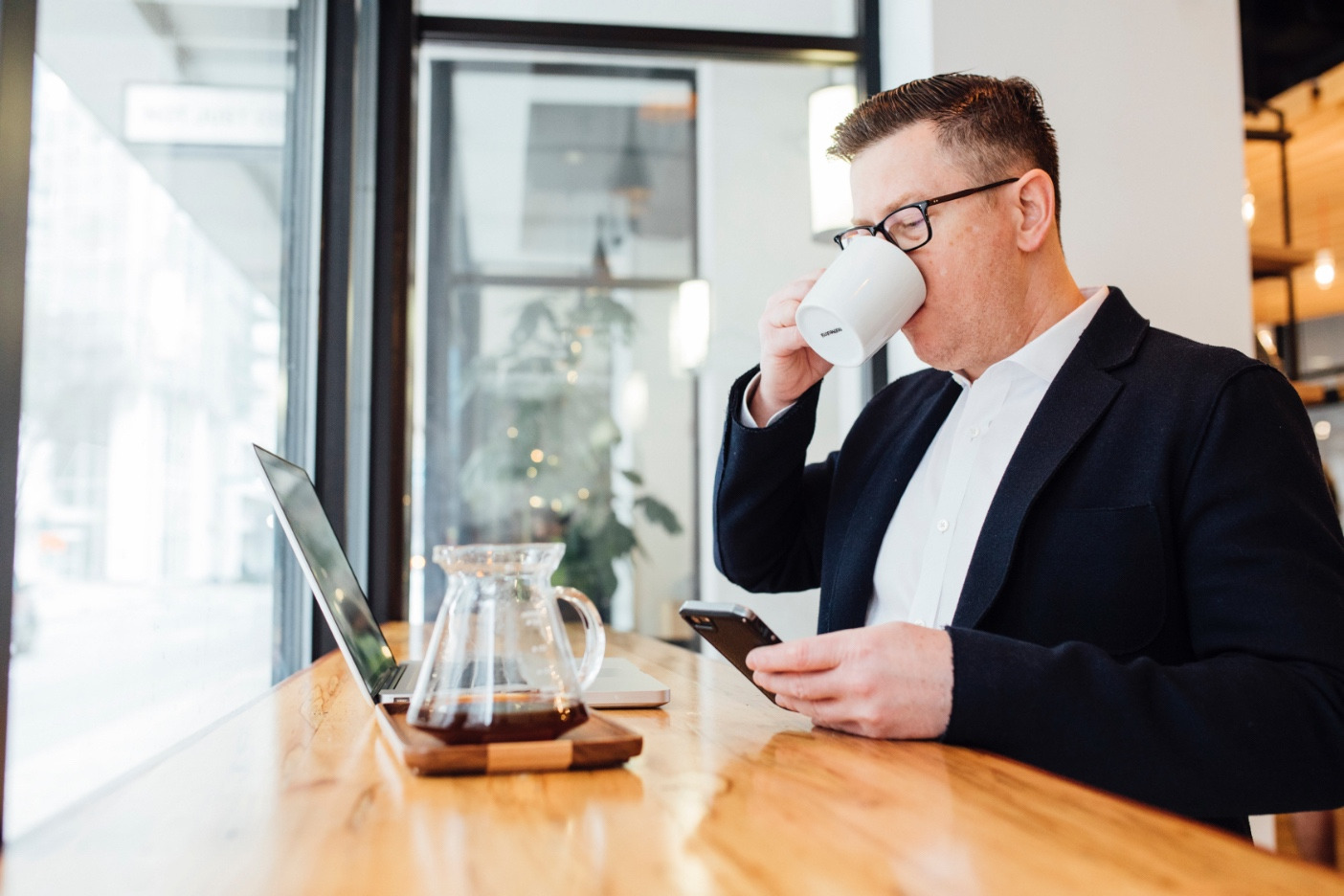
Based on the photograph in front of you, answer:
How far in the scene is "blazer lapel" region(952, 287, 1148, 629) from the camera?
1.16m

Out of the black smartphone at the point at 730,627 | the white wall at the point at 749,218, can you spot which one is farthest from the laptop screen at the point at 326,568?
the white wall at the point at 749,218

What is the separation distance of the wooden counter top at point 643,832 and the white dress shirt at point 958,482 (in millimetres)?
524

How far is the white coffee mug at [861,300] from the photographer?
4.05ft

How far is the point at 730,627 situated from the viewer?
2.99 feet

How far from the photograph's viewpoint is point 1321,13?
12.5ft

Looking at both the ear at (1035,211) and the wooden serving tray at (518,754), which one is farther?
the ear at (1035,211)

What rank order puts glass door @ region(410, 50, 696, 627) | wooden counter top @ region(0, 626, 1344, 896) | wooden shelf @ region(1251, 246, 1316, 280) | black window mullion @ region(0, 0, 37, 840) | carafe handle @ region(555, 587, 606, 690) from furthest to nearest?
wooden shelf @ region(1251, 246, 1316, 280), glass door @ region(410, 50, 696, 627), carafe handle @ region(555, 587, 606, 690), black window mullion @ region(0, 0, 37, 840), wooden counter top @ region(0, 626, 1344, 896)

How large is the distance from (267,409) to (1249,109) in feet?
12.3

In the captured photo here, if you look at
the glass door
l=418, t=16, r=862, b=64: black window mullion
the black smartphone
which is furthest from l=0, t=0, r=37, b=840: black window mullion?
l=418, t=16, r=862, b=64: black window mullion

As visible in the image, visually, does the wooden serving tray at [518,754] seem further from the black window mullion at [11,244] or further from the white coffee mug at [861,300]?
the white coffee mug at [861,300]

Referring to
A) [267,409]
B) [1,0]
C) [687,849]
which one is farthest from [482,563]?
[267,409]

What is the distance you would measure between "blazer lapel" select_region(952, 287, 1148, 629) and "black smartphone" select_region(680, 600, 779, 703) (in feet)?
1.13

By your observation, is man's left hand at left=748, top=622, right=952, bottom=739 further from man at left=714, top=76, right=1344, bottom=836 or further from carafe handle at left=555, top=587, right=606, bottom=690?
carafe handle at left=555, top=587, right=606, bottom=690

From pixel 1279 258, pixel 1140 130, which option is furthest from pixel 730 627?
pixel 1279 258
